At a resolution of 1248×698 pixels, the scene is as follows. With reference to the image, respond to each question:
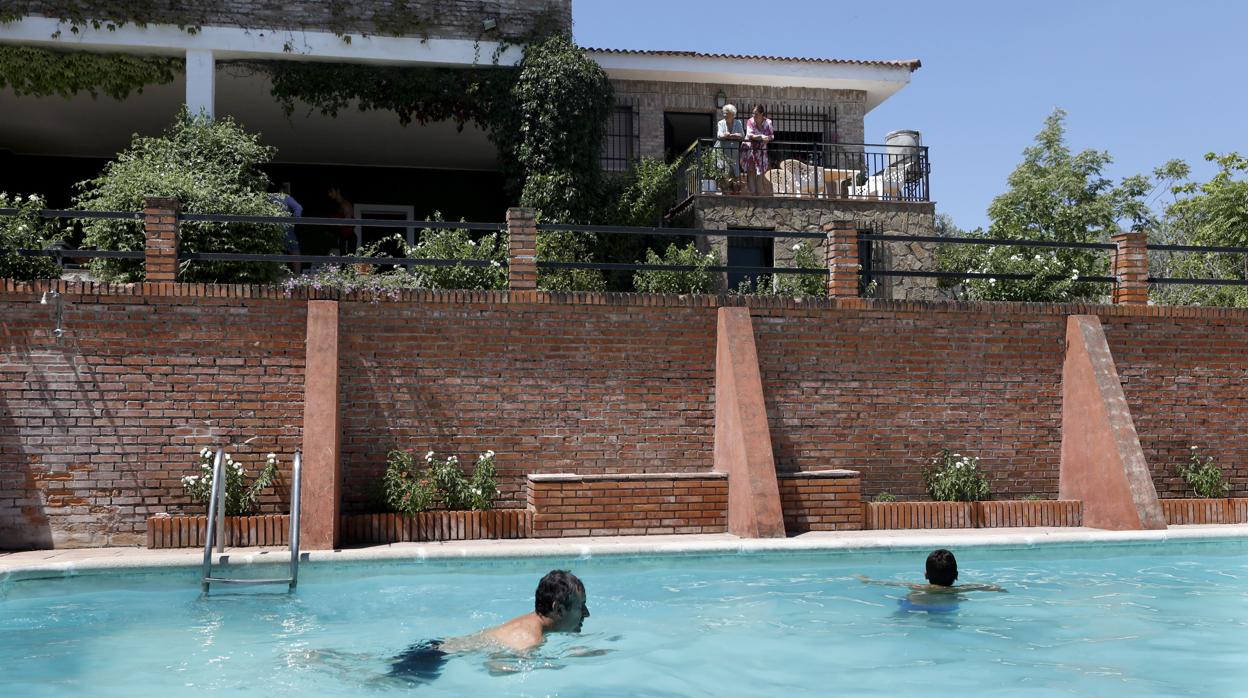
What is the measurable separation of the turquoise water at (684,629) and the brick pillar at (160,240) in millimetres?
3122

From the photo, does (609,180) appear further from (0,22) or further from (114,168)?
(0,22)

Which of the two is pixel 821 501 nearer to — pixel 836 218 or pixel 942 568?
pixel 942 568

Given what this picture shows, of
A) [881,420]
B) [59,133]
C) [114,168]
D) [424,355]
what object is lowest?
[881,420]

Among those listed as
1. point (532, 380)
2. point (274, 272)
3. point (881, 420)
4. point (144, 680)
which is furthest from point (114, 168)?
point (881, 420)

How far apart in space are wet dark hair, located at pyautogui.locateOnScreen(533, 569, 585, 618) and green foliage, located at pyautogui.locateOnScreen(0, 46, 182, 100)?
42.8 feet

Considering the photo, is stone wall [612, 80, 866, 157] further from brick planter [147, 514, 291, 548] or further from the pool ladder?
the pool ladder

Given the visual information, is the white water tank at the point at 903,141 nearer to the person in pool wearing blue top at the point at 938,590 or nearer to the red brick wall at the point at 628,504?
the red brick wall at the point at 628,504

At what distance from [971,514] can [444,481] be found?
5.28 metres

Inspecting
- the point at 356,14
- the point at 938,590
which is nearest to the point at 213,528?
the point at 938,590

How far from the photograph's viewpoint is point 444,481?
9758 mm

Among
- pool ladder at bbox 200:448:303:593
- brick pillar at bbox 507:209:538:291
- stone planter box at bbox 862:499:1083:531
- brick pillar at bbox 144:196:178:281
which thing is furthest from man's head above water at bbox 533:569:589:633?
brick pillar at bbox 144:196:178:281

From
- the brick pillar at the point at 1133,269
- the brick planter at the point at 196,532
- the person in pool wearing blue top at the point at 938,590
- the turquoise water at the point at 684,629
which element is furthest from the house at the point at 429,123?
the person in pool wearing blue top at the point at 938,590

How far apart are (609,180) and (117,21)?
25.7ft

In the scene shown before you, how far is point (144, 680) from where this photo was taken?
20.2ft
